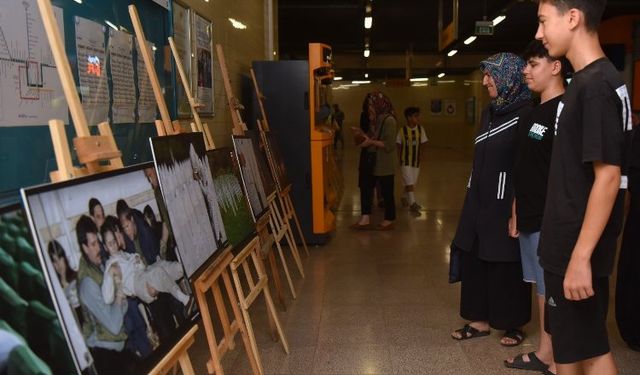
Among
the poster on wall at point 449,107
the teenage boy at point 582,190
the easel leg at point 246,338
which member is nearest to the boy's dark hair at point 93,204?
the easel leg at point 246,338

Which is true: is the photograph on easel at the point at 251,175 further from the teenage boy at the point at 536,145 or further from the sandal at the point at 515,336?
the sandal at the point at 515,336

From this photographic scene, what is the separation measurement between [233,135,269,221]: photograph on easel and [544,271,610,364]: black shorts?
1.76 metres

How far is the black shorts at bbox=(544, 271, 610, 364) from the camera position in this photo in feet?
6.03

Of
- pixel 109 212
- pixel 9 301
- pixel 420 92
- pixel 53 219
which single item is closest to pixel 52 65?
pixel 109 212

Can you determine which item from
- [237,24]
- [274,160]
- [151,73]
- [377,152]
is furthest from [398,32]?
[151,73]

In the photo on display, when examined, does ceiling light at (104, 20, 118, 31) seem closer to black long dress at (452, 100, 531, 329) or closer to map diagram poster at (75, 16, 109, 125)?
map diagram poster at (75, 16, 109, 125)

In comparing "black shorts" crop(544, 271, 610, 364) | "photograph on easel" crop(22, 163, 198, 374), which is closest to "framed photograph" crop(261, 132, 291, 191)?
"photograph on easel" crop(22, 163, 198, 374)

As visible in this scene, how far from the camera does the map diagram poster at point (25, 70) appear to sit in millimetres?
1780

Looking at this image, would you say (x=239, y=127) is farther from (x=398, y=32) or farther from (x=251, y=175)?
(x=398, y=32)

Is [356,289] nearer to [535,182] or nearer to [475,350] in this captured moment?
[475,350]

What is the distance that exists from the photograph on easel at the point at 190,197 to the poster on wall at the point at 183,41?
1.17m

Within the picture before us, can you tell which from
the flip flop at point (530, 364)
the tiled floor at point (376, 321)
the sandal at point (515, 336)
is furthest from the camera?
the sandal at point (515, 336)

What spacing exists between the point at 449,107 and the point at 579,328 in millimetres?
19899

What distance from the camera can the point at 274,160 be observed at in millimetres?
4414
